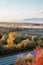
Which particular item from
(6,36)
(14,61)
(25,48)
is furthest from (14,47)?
(6,36)

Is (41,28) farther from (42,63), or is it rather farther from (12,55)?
(42,63)

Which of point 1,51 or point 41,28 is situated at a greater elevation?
point 41,28

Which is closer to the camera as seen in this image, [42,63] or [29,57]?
[42,63]

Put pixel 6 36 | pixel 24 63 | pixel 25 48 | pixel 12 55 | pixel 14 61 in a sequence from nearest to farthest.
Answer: pixel 24 63 < pixel 14 61 < pixel 12 55 < pixel 25 48 < pixel 6 36

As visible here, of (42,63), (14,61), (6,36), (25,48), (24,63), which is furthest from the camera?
(6,36)

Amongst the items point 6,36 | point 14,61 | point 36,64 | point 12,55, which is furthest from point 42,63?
point 6,36

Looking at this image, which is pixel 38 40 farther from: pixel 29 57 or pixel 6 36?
pixel 29 57

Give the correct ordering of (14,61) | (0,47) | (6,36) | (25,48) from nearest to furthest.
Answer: (14,61) → (25,48) → (0,47) → (6,36)

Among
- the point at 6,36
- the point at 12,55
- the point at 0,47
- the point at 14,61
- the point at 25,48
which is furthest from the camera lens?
the point at 6,36

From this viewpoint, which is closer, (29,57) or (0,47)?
(29,57)
